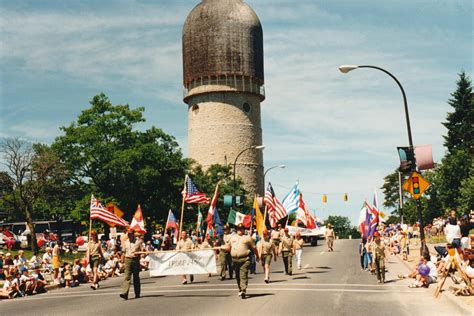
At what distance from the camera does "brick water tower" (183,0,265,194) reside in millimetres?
62719

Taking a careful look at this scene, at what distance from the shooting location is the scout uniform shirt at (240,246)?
14727 mm

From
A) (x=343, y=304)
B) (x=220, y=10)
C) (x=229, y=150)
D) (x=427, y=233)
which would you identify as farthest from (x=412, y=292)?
(x=220, y=10)

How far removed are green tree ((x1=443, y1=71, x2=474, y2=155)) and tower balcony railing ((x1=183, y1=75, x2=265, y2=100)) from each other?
22.1 metres

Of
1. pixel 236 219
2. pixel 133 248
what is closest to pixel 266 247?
pixel 133 248

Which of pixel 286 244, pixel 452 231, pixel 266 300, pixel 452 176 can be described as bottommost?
pixel 266 300

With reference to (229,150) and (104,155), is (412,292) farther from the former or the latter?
(229,150)

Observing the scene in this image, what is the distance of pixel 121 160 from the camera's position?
4459 cm

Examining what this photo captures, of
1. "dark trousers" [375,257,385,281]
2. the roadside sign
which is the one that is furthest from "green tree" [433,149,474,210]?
"dark trousers" [375,257,385,281]

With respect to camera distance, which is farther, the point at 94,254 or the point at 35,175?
the point at 35,175

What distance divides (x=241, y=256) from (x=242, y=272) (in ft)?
1.90

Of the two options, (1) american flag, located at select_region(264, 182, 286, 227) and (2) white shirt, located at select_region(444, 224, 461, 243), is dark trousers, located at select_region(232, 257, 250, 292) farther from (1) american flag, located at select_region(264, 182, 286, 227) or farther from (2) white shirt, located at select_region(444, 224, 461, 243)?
(1) american flag, located at select_region(264, 182, 286, 227)

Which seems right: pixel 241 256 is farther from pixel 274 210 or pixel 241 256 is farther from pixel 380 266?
pixel 274 210

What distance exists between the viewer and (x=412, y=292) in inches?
592

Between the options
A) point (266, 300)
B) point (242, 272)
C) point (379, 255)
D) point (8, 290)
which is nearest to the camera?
point (266, 300)
